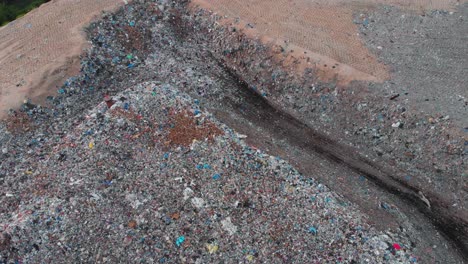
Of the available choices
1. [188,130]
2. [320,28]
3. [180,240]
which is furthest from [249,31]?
[180,240]

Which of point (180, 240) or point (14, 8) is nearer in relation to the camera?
point (180, 240)

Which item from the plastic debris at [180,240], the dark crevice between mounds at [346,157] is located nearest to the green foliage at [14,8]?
the dark crevice between mounds at [346,157]

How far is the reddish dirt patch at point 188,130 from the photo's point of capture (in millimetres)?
7648

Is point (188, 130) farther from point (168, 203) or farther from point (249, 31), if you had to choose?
point (249, 31)

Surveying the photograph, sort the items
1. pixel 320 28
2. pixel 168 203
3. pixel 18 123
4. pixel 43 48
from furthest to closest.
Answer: pixel 320 28 < pixel 43 48 < pixel 18 123 < pixel 168 203

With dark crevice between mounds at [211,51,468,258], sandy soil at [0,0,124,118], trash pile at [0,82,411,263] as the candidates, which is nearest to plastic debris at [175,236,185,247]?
trash pile at [0,82,411,263]

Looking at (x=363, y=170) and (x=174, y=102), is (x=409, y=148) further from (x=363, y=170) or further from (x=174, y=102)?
(x=174, y=102)

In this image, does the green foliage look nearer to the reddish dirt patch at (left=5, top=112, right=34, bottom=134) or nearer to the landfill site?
the landfill site

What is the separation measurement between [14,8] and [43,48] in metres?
5.97

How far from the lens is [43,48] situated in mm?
9523

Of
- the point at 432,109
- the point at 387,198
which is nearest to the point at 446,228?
the point at 387,198

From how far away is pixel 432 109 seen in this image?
8.50 m

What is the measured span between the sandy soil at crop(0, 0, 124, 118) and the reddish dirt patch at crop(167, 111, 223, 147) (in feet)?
10.1

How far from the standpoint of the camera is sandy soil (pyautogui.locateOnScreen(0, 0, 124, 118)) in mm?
8685
